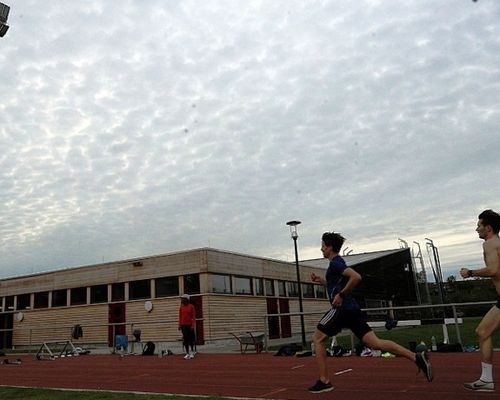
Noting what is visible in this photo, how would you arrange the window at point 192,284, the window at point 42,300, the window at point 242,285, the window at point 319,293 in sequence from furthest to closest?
the window at point 319,293
the window at point 42,300
the window at point 242,285
the window at point 192,284

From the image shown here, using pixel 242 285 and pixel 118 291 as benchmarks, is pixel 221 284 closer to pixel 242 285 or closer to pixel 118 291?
Result: pixel 242 285

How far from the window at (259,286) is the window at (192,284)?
484 centimetres

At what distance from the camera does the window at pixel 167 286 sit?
2395cm

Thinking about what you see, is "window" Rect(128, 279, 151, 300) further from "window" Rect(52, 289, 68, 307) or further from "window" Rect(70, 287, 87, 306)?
"window" Rect(52, 289, 68, 307)

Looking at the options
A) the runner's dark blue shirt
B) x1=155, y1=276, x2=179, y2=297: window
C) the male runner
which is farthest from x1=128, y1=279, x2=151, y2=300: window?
the runner's dark blue shirt

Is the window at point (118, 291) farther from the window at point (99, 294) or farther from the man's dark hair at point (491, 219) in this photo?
the man's dark hair at point (491, 219)

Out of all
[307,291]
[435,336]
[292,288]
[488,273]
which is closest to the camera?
[488,273]

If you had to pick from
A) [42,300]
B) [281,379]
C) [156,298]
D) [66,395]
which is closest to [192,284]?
[156,298]

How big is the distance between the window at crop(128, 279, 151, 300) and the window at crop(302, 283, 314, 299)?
1159cm

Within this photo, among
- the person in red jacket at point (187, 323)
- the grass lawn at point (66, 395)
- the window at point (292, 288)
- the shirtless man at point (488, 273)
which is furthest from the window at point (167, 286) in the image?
the shirtless man at point (488, 273)

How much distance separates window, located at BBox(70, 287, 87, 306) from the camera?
27.5 meters

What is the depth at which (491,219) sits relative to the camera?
237 inches

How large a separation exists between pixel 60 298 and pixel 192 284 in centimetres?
951

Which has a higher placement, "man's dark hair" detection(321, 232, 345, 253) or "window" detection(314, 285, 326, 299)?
"window" detection(314, 285, 326, 299)
